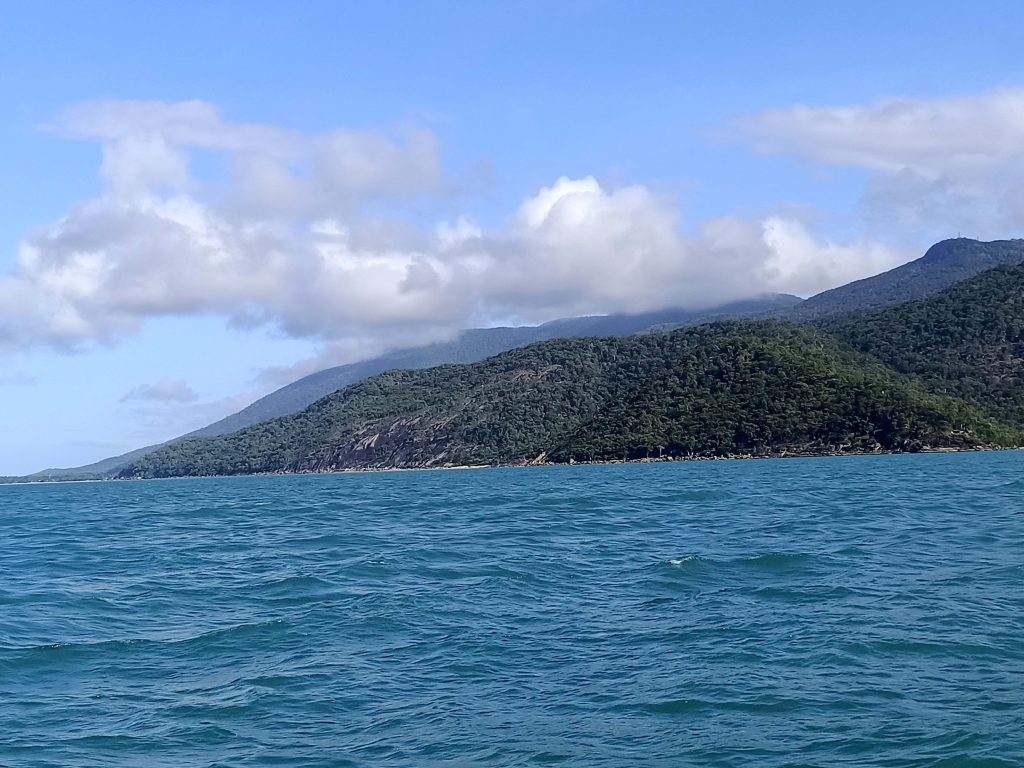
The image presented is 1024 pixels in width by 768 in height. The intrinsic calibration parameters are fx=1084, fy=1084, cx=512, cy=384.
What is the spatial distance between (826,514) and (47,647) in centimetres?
3172

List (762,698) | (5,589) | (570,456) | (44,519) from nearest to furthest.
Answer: (762,698) → (5,589) → (44,519) → (570,456)

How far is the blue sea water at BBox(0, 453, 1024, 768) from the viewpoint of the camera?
637 inches

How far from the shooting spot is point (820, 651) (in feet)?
66.8

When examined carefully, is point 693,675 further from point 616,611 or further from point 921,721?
point 616,611

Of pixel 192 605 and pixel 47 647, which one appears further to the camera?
pixel 192 605

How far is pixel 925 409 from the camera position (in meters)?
167

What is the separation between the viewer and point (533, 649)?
2164 cm

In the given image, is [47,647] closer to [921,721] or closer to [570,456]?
[921,721]

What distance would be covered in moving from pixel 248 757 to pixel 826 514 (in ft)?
110

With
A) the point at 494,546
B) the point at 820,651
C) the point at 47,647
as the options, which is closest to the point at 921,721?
the point at 820,651

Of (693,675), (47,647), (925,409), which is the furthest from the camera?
(925,409)

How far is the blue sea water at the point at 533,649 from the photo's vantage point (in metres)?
→ 16.2

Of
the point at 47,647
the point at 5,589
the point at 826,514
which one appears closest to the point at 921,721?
the point at 47,647

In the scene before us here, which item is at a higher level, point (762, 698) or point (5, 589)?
point (5, 589)
